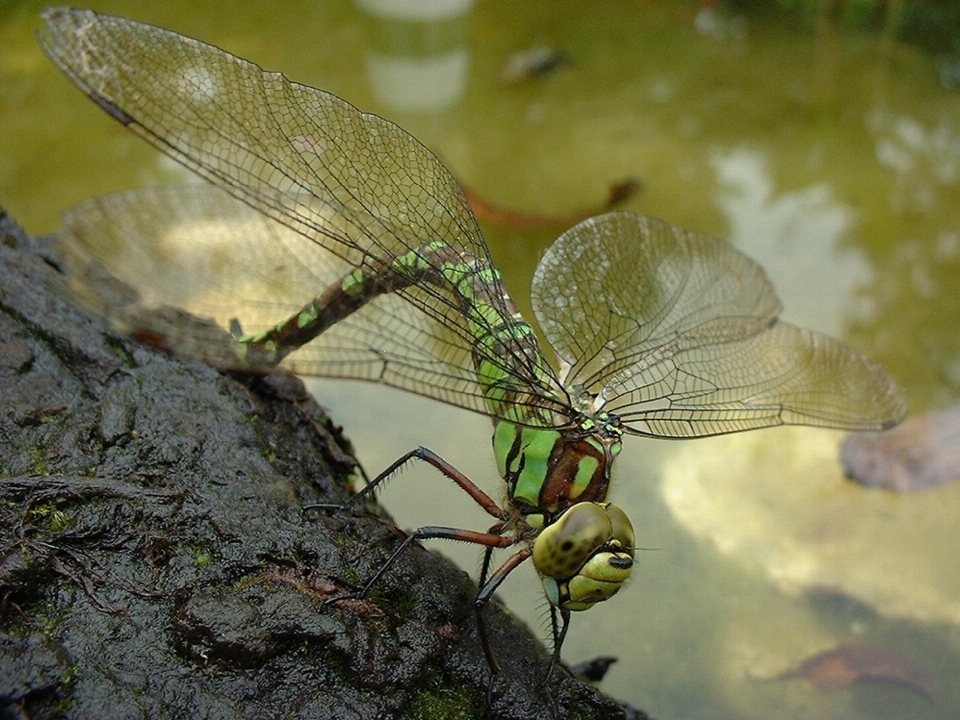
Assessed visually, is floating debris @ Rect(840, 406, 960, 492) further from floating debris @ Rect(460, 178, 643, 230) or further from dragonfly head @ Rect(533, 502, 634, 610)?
dragonfly head @ Rect(533, 502, 634, 610)

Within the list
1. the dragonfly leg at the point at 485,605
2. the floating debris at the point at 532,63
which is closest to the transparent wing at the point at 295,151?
the dragonfly leg at the point at 485,605

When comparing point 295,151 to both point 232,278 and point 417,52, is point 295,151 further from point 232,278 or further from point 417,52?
point 417,52

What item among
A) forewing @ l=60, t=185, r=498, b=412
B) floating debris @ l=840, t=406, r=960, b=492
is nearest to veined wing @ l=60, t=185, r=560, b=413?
forewing @ l=60, t=185, r=498, b=412

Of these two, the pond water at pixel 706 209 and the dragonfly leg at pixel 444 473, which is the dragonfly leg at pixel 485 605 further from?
the pond water at pixel 706 209

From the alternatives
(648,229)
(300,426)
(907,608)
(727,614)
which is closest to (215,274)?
(300,426)

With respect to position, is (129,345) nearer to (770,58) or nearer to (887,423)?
(887,423)

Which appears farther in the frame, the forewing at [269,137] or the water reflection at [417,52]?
the water reflection at [417,52]

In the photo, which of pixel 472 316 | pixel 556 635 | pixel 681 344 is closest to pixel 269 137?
pixel 472 316
